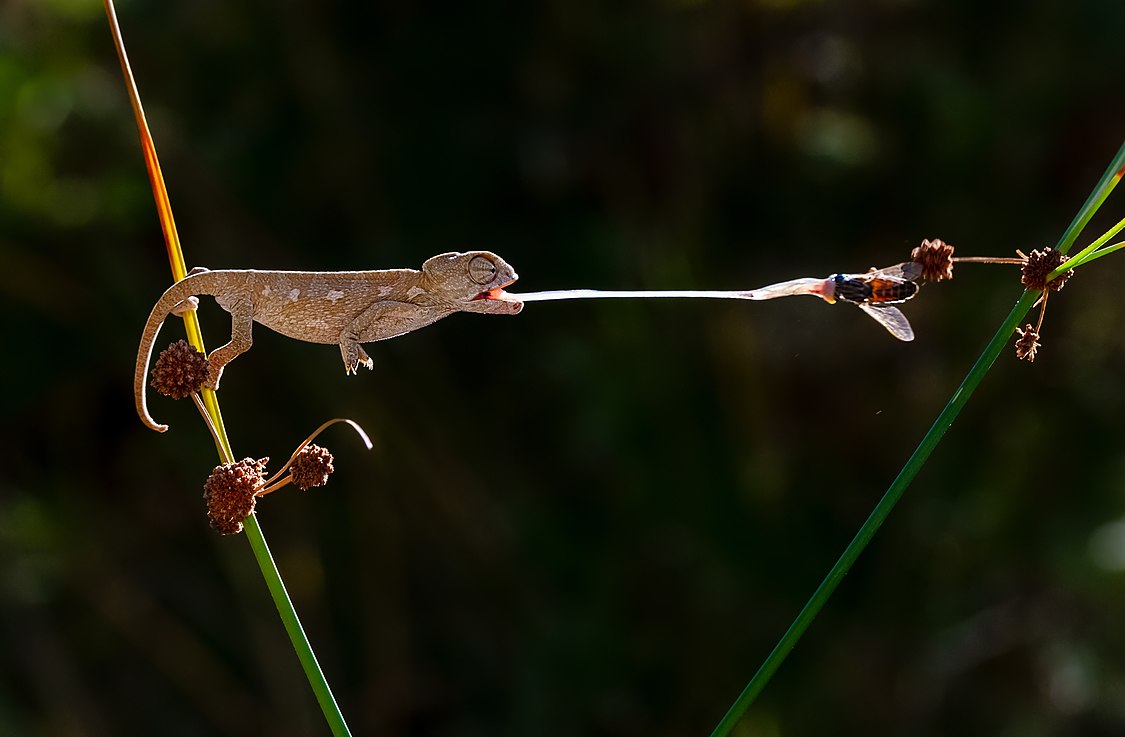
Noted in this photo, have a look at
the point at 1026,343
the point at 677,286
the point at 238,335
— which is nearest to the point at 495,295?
the point at 238,335

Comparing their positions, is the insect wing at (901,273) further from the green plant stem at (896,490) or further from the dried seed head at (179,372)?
the dried seed head at (179,372)

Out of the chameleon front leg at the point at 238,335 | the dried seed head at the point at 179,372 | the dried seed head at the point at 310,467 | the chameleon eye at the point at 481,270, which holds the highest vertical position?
the chameleon eye at the point at 481,270

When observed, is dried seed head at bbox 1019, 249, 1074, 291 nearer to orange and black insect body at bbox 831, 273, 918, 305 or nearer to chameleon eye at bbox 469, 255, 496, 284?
orange and black insect body at bbox 831, 273, 918, 305

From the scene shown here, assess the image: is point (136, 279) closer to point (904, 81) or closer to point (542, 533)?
point (542, 533)

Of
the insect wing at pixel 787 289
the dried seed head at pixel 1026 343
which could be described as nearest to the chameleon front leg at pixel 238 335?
the insect wing at pixel 787 289

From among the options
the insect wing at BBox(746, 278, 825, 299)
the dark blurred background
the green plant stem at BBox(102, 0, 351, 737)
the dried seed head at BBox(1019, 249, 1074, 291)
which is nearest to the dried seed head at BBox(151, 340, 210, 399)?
the green plant stem at BBox(102, 0, 351, 737)

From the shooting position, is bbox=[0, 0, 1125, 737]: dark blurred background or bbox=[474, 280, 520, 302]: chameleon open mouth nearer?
bbox=[474, 280, 520, 302]: chameleon open mouth

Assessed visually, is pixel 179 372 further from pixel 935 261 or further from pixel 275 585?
pixel 935 261
